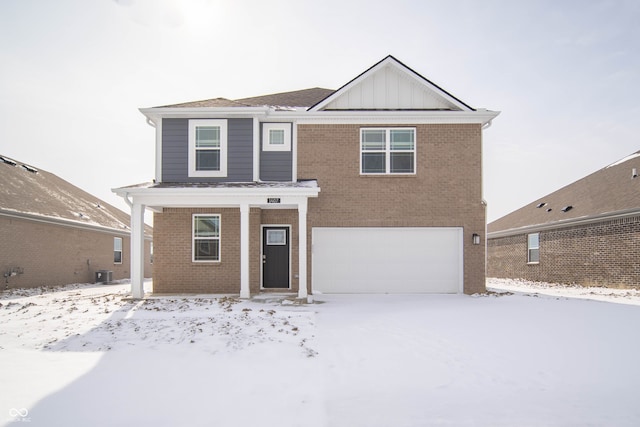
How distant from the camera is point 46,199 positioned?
18.8 m

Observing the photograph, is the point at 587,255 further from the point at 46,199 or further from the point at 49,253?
the point at 46,199

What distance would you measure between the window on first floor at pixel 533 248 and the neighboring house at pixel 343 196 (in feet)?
31.9

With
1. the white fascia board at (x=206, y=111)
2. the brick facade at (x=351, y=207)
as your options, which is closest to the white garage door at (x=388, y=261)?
the brick facade at (x=351, y=207)

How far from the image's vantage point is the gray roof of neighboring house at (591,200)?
670 inches

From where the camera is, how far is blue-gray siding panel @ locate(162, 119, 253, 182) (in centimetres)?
1378

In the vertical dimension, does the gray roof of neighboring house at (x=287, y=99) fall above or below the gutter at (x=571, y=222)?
above

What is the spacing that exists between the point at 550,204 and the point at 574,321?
1574 centimetres

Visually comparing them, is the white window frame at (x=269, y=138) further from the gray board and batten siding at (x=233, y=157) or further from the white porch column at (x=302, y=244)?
the white porch column at (x=302, y=244)

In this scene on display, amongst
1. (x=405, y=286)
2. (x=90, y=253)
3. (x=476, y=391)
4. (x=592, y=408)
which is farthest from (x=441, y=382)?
(x=90, y=253)

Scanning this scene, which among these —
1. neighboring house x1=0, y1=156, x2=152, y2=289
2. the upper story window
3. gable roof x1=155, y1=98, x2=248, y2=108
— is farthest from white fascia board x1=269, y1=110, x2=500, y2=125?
neighboring house x1=0, y1=156, x2=152, y2=289

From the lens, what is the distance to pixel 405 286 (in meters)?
13.9

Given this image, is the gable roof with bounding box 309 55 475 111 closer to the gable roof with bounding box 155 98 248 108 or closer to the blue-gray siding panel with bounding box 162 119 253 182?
the blue-gray siding panel with bounding box 162 119 253 182

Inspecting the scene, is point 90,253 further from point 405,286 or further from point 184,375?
point 184,375

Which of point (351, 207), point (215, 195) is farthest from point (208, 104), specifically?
point (351, 207)
